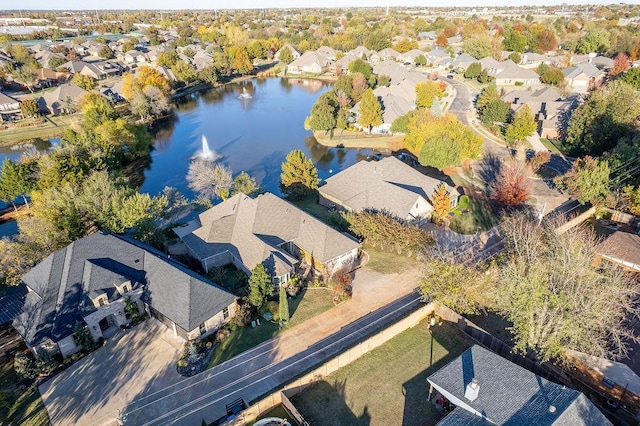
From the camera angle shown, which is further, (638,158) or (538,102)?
(538,102)

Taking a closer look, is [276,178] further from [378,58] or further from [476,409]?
[378,58]

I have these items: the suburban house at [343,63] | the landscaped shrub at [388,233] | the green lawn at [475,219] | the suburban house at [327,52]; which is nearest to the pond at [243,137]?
the suburban house at [343,63]

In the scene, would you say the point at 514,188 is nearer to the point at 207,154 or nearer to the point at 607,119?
the point at 607,119

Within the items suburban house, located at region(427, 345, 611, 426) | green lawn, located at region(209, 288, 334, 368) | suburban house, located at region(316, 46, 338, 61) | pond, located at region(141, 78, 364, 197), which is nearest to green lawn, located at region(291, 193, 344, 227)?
pond, located at region(141, 78, 364, 197)

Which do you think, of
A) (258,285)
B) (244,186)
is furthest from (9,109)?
(258,285)

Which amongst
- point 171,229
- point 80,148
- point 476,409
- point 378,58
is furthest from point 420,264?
point 378,58

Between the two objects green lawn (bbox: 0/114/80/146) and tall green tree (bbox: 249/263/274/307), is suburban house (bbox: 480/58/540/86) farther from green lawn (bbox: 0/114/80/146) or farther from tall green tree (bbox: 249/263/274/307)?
green lawn (bbox: 0/114/80/146)
